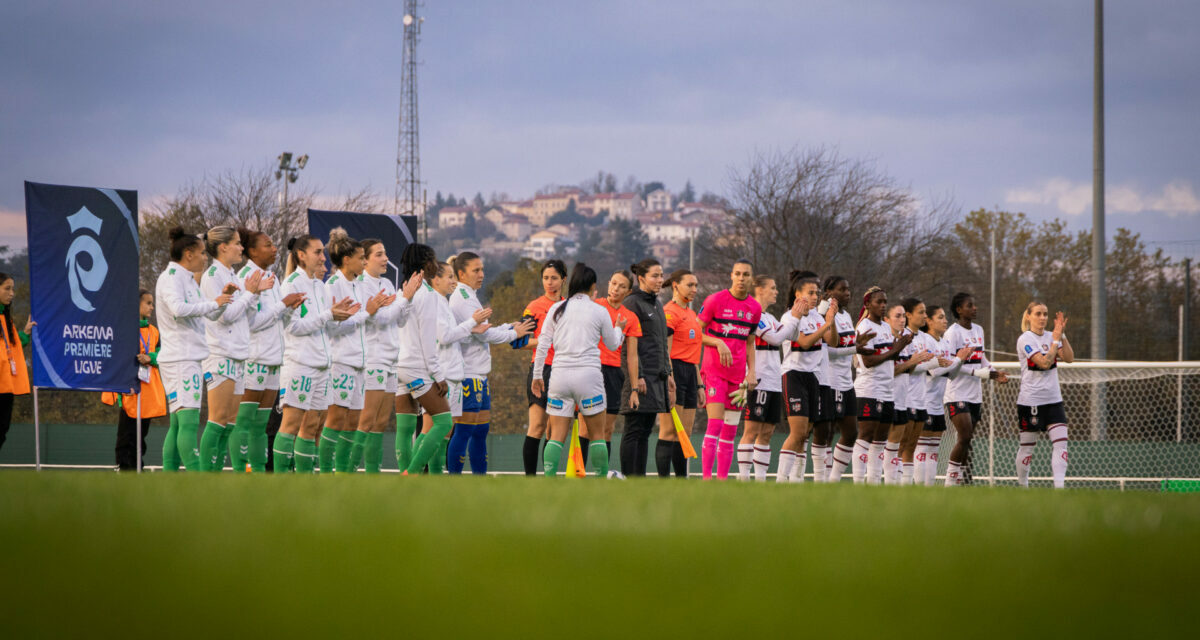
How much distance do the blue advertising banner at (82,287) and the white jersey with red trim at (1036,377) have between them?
9393mm

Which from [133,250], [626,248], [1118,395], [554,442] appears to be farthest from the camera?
[626,248]

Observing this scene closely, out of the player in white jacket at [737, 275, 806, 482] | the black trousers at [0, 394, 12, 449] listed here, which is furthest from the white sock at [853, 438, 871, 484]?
the black trousers at [0, 394, 12, 449]

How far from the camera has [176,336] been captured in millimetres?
8117

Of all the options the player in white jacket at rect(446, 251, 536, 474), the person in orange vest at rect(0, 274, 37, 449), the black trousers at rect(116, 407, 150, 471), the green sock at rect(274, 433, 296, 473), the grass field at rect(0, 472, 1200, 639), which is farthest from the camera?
the black trousers at rect(116, 407, 150, 471)

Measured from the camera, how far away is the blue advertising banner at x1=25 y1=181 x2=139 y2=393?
31.7 ft

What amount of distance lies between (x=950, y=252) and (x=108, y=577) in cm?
4405

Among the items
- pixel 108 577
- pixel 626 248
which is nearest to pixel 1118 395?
pixel 108 577

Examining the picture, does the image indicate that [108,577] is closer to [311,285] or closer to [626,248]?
[311,285]

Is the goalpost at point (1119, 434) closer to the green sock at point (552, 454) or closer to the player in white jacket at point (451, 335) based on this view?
the green sock at point (552, 454)

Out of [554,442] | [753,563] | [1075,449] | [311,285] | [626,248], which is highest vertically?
[626,248]

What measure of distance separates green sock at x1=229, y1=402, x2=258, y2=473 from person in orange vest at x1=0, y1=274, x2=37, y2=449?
377 cm

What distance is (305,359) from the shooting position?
28.8 ft

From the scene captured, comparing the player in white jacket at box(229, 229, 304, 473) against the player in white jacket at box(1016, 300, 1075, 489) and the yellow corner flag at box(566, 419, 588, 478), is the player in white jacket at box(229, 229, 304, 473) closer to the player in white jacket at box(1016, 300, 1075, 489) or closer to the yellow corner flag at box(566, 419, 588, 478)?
the yellow corner flag at box(566, 419, 588, 478)

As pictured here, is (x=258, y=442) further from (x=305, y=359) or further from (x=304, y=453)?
(x=305, y=359)
